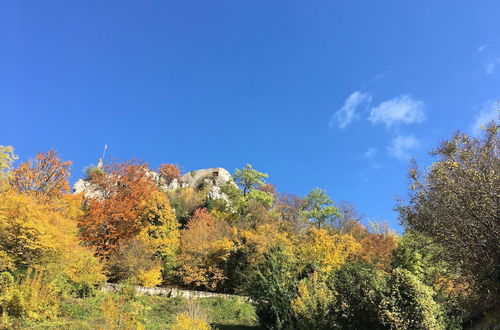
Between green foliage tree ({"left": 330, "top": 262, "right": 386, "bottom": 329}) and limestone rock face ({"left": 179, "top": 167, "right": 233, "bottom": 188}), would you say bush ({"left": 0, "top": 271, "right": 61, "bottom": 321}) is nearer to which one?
green foliage tree ({"left": 330, "top": 262, "right": 386, "bottom": 329})

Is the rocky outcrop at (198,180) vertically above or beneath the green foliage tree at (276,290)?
above

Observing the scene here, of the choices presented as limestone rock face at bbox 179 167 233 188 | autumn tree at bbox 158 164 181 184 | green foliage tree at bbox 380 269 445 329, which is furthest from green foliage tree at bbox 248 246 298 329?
autumn tree at bbox 158 164 181 184

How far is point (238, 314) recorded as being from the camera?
2148 cm

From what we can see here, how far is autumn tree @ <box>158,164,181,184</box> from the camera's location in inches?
2667

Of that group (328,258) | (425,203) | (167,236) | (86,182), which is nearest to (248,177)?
(167,236)

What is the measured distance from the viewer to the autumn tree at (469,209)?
30.9 feet

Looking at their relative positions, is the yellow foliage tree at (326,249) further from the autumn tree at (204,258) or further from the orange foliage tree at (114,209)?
the orange foliage tree at (114,209)

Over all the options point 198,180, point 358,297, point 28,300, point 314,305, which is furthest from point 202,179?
point 358,297

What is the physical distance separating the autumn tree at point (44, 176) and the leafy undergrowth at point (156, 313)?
14.9 m

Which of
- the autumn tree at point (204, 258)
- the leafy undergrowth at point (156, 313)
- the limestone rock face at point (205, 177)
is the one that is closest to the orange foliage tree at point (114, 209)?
the autumn tree at point (204, 258)

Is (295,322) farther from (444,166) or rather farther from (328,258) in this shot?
(328,258)

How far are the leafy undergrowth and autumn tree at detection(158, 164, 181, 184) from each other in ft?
150

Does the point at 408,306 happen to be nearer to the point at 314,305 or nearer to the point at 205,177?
the point at 314,305

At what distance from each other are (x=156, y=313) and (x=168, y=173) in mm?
49762
